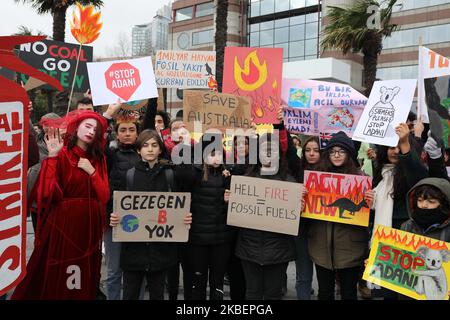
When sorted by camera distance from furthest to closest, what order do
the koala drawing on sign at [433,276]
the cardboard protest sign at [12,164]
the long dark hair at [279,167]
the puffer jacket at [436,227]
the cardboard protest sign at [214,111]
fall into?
the cardboard protest sign at [214,111], the long dark hair at [279,167], the puffer jacket at [436,227], the koala drawing on sign at [433,276], the cardboard protest sign at [12,164]

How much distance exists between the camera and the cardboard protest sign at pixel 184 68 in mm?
6742

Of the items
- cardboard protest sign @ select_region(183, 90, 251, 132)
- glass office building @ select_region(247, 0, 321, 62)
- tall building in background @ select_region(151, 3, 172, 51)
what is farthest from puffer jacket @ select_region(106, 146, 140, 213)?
tall building in background @ select_region(151, 3, 172, 51)

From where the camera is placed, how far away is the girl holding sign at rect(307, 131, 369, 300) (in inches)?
136

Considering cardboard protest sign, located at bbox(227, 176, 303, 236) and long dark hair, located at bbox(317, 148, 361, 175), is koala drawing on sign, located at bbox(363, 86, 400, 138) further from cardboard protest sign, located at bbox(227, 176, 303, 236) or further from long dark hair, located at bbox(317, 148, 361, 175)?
cardboard protest sign, located at bbox(227, 176, 303, 236)

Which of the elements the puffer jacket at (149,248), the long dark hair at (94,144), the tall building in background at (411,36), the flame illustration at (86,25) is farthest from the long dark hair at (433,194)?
the tall building in background at (411,36)

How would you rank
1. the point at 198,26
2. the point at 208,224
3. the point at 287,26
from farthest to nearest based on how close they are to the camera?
the point at 198,26 → the point at 287,26 → the point at 208,224

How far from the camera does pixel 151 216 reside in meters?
3.50

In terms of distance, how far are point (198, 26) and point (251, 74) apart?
37276 millimetres

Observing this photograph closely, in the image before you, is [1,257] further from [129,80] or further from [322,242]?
[129,80]

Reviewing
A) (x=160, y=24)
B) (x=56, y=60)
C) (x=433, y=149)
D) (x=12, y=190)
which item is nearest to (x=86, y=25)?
(x=56, y=60)

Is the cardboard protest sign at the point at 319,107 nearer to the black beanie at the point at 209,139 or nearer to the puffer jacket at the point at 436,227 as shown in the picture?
the black beanie at the point at 209,139

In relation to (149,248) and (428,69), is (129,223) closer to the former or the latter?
(149,248)

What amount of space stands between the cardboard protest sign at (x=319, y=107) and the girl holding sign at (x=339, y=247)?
1379 millimetres

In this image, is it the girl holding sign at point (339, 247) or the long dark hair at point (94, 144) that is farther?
the girl holding sign at point (339, 247)
